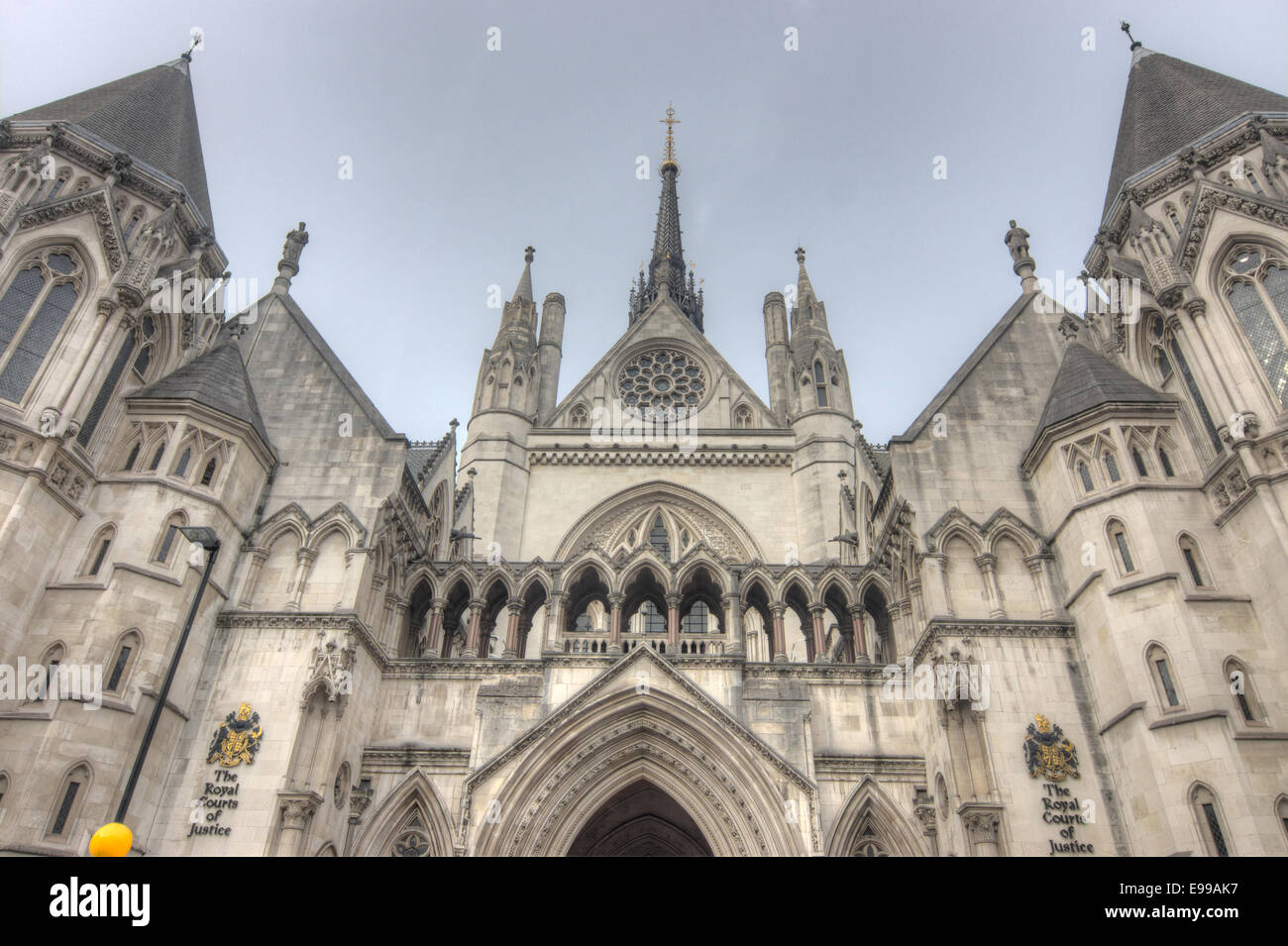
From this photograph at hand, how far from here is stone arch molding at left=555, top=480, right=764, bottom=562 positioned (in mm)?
27734

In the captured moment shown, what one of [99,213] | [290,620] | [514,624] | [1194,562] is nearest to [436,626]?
[514,624]

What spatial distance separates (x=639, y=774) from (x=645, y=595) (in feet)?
16.7

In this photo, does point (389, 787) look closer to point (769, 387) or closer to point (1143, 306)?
point (1143, 306)

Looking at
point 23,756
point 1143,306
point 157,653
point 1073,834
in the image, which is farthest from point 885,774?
point 23,756

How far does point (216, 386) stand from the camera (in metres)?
18.6

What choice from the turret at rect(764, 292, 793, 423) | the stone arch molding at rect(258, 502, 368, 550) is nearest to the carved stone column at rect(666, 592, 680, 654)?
the stone arch molding at rect(258, 502, 368, 550)

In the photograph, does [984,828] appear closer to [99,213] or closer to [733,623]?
[733,623]

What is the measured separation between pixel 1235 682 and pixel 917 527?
6.24m

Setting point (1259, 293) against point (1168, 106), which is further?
point (1168, 106)

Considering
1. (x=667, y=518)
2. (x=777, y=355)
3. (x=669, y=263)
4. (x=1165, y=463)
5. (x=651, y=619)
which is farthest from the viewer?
(x=669, y=263)

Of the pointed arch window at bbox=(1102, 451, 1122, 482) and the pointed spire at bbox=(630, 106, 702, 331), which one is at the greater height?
the pointed spire at bbox=(630, 106, 702, 331)

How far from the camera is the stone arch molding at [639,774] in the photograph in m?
16.1

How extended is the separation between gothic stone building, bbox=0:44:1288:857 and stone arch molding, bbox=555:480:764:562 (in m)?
6.00

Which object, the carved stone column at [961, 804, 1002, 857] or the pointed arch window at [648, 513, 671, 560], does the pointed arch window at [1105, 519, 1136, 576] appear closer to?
the carved stone column at [961, 804, 1002, 857]
